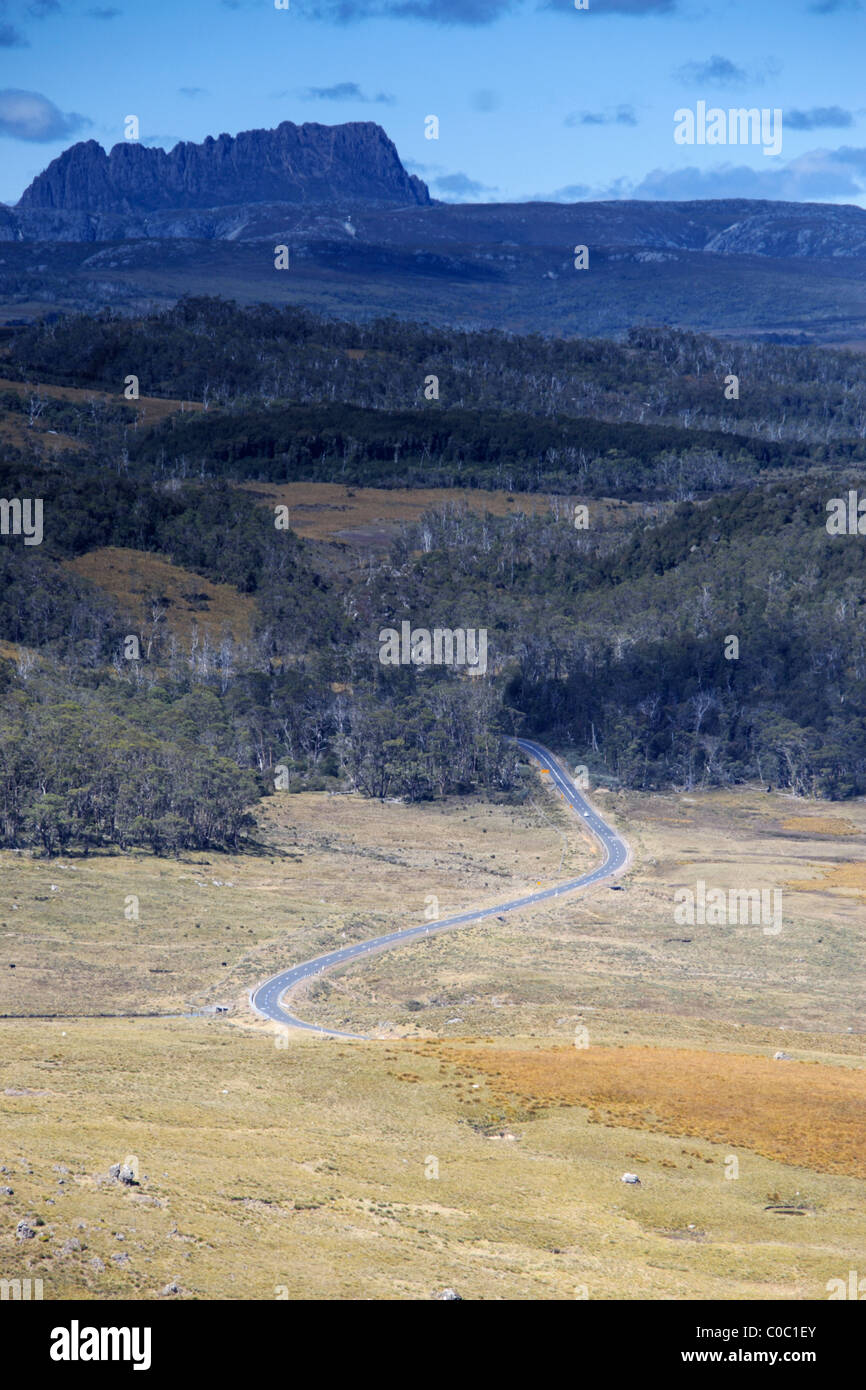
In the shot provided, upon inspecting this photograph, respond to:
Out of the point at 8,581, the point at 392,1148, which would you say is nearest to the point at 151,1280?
the point at 392,1148

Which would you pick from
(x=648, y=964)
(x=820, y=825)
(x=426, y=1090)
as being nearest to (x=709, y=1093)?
(x=426, y=1090)

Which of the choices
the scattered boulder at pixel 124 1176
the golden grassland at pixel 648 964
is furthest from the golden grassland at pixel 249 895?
the scattered boulder at pixel 124 1176

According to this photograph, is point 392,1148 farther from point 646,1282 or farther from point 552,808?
point 552,808

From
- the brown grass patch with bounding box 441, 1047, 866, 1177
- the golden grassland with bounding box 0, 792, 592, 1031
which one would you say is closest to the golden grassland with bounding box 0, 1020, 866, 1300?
the brown grass patch with bounding box 441, 1047, 866, 1177

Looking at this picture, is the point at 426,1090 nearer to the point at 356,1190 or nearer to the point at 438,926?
the point at 356,1190

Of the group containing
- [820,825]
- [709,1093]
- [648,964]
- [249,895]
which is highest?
[709,1093]

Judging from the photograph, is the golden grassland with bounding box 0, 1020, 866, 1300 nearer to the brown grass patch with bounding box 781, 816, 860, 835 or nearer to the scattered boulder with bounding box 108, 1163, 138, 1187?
the scattered boulder with bounding box 108, 1163, 138, 1187

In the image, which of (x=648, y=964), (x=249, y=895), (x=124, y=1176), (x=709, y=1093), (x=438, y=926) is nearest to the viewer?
(x=124, y=1176)
